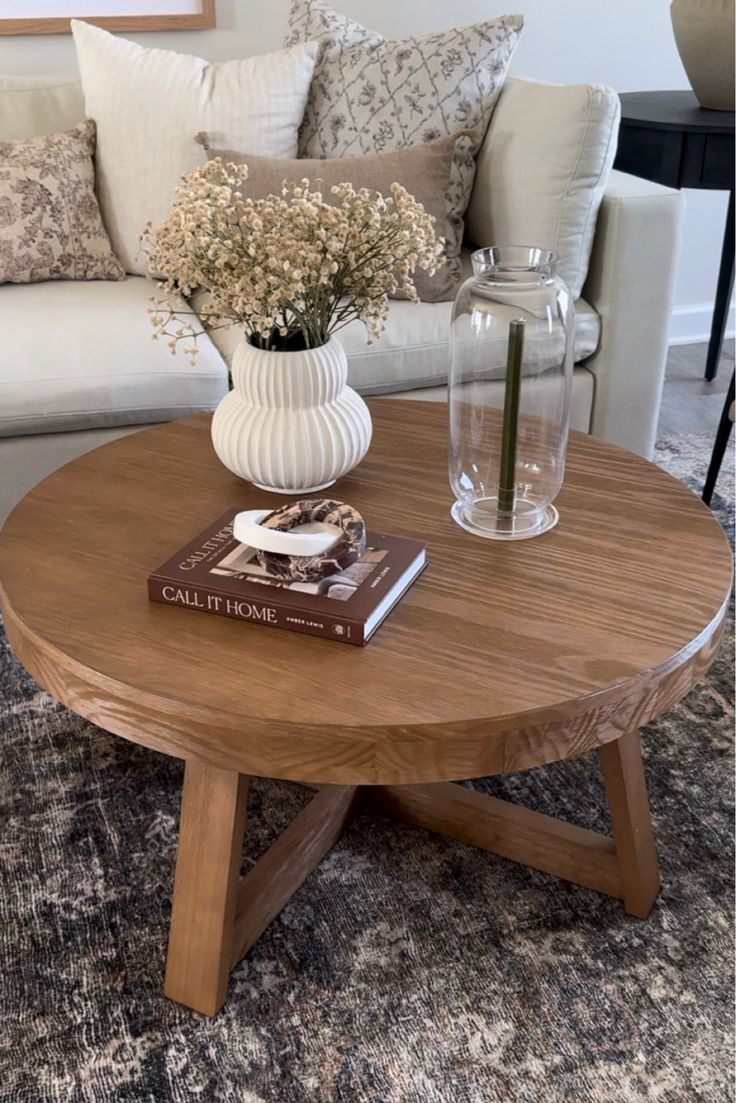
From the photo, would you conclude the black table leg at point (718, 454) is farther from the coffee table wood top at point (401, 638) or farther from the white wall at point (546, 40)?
the white wall at point (546, 40)

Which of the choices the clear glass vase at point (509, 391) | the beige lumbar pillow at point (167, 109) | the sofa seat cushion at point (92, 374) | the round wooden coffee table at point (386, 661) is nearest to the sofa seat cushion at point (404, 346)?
the sofa seat cushion at point (92, 374)

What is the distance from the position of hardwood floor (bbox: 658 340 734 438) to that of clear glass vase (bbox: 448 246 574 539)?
163cm

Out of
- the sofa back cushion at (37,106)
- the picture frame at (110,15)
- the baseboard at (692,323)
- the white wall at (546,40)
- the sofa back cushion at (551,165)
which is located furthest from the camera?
the baseboard at (692,323)

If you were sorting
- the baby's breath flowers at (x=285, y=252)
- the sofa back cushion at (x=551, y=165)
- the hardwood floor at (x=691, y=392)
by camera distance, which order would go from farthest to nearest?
the hardwood floor at (x=691, y=392)
the sofa back cushion at (x=551, y=165)
the baby's breath flowers at (x=285, y=252)

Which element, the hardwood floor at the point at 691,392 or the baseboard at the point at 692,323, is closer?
the hardwood floor at the point at 691,392

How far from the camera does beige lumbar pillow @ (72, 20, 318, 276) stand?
2.39 m

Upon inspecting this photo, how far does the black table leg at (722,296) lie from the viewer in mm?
2994

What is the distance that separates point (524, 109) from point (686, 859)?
164 centimetres

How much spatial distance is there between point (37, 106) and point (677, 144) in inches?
60.8

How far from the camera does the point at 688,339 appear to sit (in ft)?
12.0

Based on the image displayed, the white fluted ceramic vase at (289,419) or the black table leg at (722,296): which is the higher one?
the white fluted ceramic vase at (289,419)

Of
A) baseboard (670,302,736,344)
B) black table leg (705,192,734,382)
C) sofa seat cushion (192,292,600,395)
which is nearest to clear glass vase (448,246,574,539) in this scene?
sofa seat cushion (192,292,600,395)

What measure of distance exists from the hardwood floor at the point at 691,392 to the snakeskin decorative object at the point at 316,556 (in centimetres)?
186

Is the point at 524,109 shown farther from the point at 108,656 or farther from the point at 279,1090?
the point at 279,1090
